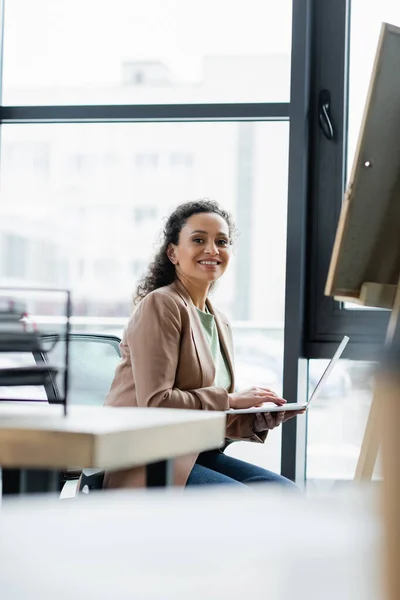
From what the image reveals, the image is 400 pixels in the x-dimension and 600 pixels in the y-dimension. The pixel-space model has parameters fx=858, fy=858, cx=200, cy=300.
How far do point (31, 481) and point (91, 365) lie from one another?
149cm

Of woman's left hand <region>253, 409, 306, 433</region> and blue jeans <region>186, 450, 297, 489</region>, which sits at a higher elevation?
woman's left hand <region>253, 409, 306, 433</region>


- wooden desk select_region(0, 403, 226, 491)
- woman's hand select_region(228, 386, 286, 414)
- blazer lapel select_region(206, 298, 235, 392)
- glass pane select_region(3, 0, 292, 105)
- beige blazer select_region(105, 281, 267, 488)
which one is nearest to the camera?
wooden desk select_region(0, 403, 226, 491)

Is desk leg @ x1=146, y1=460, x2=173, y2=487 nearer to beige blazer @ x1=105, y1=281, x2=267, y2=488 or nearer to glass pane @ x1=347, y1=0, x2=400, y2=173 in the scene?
beige blazer @ x1=105, y1=281, x2=267, y2=488

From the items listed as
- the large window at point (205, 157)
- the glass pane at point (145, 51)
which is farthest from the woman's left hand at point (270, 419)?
the glass pane at point (145, 51)

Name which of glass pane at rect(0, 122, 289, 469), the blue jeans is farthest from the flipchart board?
glass pane at rect(0, 122, 289, 469)

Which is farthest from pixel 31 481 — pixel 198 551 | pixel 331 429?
pixel 331 429

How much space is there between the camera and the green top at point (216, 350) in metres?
2.53

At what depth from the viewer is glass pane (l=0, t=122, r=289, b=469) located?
117 inches

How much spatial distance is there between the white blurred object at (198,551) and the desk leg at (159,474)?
48 centimetres

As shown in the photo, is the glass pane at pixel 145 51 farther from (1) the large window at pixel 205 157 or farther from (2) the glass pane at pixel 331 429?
(2) the glass pane at pixel 331 429

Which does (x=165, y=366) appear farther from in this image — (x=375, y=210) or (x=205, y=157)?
(x=205, y=157)

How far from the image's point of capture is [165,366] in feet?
7.34

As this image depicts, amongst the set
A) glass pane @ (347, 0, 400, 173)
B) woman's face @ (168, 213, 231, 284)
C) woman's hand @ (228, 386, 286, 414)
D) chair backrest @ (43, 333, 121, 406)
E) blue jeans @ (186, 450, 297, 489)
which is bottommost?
blue jeans @ (186, 450, 297, 489)

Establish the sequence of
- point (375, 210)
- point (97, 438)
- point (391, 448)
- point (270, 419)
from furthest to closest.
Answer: point (270, 419)
point (375, 210)
point (97, 438)
point (391, 448)
